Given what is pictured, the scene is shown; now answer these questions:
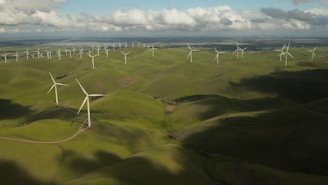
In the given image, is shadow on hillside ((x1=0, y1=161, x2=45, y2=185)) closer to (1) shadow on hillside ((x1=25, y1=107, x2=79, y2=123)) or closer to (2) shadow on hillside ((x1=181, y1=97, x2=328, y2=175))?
(2) shadow on hillside ((x1=181, y1=97, x2=328, y2=175))

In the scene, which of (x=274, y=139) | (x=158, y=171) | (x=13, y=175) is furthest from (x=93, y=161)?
(x=274, y=139)

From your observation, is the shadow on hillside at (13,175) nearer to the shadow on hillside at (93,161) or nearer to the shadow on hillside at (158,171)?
the shadow on hillside at (93,161)

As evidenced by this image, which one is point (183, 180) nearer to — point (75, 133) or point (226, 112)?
point (75, 133)

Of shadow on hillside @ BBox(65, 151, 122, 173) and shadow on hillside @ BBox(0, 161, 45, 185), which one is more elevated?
shadow on hillside @ BBox(0, 161, 45, 185)

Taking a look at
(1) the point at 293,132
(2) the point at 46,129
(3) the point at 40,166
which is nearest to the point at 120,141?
(2) the point at 46,129

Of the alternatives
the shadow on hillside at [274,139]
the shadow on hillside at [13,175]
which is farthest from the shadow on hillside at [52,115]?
the shadow on hillside at [13,175]

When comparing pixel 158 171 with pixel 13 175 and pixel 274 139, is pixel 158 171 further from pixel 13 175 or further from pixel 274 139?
pixel 274 139

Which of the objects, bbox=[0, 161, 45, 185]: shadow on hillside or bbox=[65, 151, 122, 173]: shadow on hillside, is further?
bbox=[65, 151, 122, 173]: shadow on hillside

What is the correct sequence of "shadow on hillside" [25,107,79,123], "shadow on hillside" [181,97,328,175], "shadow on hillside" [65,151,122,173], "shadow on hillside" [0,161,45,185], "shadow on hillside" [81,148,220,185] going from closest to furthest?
"shadow on hillside" [0,161,45,185], "shadow on hillside" [81,148,220,185], "shadow on hillside" [65,151,122,173], "shadow on hillside" [181,97,328,175], "shadow on hillside" [25,107,79,123]

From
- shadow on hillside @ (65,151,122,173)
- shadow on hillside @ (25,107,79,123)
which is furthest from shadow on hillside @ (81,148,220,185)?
shadow on hillside @ (25,107,79,123)
